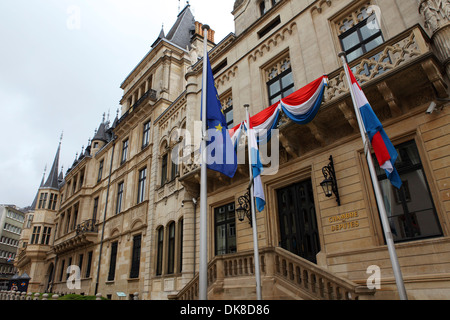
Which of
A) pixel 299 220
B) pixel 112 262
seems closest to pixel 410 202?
pixel 299 220

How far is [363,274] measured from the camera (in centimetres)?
795

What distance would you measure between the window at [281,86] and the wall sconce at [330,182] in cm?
422

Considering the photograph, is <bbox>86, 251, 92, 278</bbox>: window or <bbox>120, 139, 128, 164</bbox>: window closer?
<bbox>86, 251, 92, 278</bbox>: window

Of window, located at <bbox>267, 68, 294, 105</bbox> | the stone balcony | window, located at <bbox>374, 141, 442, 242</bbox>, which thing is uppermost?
window, located at <bbox>267, 68, 294, 105</bbox>

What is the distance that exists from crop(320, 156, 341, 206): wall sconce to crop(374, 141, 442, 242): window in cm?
130

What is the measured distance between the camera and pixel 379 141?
667cm

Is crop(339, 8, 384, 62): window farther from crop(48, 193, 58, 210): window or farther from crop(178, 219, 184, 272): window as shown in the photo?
crop(48, 193, 58, 210): window

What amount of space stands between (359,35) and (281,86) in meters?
3.58

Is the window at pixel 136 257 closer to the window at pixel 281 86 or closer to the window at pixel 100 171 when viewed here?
the window at pixel 100 171

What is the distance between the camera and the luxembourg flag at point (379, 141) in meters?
6.48

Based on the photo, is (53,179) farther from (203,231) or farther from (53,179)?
(203,231)

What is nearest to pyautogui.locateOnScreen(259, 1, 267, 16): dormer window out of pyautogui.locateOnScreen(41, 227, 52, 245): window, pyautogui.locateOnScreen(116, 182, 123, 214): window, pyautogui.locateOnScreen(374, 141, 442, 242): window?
pyautogui.locateOnScreen(374, 141, 442, 242): window

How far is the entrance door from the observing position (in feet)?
32.9
